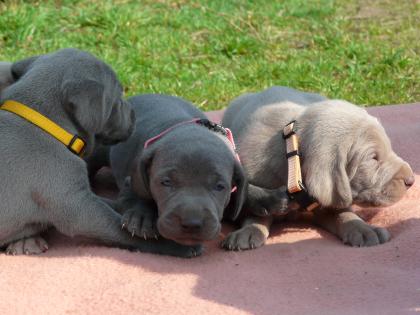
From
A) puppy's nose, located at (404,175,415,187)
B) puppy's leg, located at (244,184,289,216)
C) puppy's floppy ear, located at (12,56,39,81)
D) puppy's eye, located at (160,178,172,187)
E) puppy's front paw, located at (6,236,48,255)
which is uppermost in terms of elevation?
puppy's floppy ear, located at (12,56,39,81)

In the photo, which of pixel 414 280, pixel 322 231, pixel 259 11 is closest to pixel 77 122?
pixel 322 231

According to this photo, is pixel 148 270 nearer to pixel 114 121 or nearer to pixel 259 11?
pixel 114 121

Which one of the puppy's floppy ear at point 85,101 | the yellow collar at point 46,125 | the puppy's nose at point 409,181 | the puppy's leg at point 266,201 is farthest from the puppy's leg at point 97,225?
the puppy's nose at point 409,181

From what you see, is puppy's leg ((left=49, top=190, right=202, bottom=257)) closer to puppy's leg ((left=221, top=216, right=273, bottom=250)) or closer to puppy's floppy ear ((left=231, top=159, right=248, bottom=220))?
puppy's leg ((left=221, top=216, right=273, bottom=250))

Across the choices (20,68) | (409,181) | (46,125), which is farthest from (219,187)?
(20,68)

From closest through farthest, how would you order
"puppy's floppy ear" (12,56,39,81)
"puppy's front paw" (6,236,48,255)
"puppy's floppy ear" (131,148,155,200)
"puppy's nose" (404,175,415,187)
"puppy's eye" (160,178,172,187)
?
"puppy's eye" (160,178,172,187)
"puppy's front paw" (6,236,48,255)
"puppy's floppy ear" (131,148,155,200)
"puppy's nose" (404,175,415,187)
"puppy's floppy ear" (12,56,39,81)

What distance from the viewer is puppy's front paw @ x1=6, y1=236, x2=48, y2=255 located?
4.89m

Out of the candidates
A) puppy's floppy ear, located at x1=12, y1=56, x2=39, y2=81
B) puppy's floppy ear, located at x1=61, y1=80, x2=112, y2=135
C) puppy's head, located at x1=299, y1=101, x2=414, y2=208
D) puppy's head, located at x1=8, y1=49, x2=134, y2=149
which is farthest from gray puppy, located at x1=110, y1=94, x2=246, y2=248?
puppy's floppy ear, located at x1=12, y1=56, x2=39, y2=81

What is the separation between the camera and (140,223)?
4859 millimetres

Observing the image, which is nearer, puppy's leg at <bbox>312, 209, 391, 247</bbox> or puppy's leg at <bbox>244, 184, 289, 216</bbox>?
puppy's leg at <bbox>312, 209, 391, 247</bbox>

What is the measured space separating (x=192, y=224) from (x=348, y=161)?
4.08ft

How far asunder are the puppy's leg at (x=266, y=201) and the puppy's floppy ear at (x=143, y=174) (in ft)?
2.34

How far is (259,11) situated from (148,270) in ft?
23.8

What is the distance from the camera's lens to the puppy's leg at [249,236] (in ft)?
16.5
